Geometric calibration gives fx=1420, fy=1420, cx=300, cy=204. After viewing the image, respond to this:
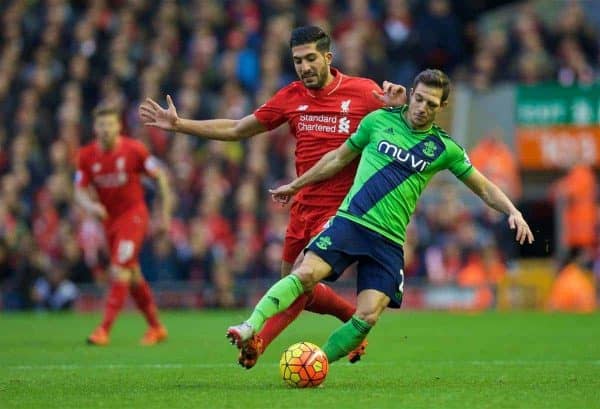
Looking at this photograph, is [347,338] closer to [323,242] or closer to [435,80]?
[323,242]

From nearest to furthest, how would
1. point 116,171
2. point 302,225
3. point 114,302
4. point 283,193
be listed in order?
point 283,193 → point 302,225 → point 114,302 → point 116,171

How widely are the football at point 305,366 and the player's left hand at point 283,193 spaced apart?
1.11 m

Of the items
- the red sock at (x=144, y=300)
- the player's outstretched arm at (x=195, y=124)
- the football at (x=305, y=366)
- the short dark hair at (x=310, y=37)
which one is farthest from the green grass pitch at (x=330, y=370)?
the short dark hair at (x=310, y=37)

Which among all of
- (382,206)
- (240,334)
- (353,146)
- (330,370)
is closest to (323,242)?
(382,206)

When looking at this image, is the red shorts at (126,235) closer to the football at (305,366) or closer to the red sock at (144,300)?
the red sock at (144,300)

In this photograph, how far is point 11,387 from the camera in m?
A: 9.73

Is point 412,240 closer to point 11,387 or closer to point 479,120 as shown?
point 479,120

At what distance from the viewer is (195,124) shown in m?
10.3

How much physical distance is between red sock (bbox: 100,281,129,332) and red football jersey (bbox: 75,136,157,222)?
78 centimetres

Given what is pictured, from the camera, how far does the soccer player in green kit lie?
9539 millimetres

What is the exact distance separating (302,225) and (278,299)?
1365 millimetres

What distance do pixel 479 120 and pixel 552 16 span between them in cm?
388

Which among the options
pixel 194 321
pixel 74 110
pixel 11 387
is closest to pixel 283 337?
pixel 194 321

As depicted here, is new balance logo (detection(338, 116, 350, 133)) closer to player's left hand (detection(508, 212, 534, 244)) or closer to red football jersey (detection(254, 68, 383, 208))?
red football jersey (detection(254, 68, 383, 208))
